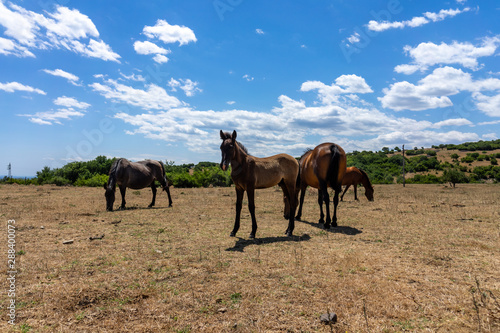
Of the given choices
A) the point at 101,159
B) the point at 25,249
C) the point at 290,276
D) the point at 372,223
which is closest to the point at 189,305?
the point at 290,276

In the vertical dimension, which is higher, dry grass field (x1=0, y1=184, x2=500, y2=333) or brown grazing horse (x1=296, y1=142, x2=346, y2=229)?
brown grazing horse (x1=296, y1=142, x2=346, y2=229)

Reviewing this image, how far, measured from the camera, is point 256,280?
4.23 m

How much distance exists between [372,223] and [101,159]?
37167 mm

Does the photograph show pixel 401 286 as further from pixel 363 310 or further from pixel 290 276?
pixel 290 276

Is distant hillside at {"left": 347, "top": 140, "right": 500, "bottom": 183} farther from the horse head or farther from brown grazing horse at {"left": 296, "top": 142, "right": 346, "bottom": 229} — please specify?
the horse head

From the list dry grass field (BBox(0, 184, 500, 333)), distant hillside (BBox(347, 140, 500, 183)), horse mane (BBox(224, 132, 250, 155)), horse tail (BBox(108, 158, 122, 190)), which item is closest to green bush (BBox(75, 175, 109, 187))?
horse tail (BBox(108, 158, 122, 190))

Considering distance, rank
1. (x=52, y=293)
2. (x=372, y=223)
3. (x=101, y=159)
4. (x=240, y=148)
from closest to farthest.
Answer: (x=52, y=293)
(x=240, y=148)
(x=372, y=223)
(x=101, y=159)

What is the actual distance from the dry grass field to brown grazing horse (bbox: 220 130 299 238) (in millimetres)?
955

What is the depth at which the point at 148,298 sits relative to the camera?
12.2 ft

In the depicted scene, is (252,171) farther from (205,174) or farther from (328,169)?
(205,174)

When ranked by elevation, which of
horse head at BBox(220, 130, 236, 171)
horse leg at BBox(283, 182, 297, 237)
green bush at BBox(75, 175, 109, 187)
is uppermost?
horse head at BBox(220, 130, 236, 171)

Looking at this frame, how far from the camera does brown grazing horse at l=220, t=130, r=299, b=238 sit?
671 cm

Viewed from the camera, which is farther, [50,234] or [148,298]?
[50,234]

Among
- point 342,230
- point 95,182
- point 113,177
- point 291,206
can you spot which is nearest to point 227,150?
point 291,206
